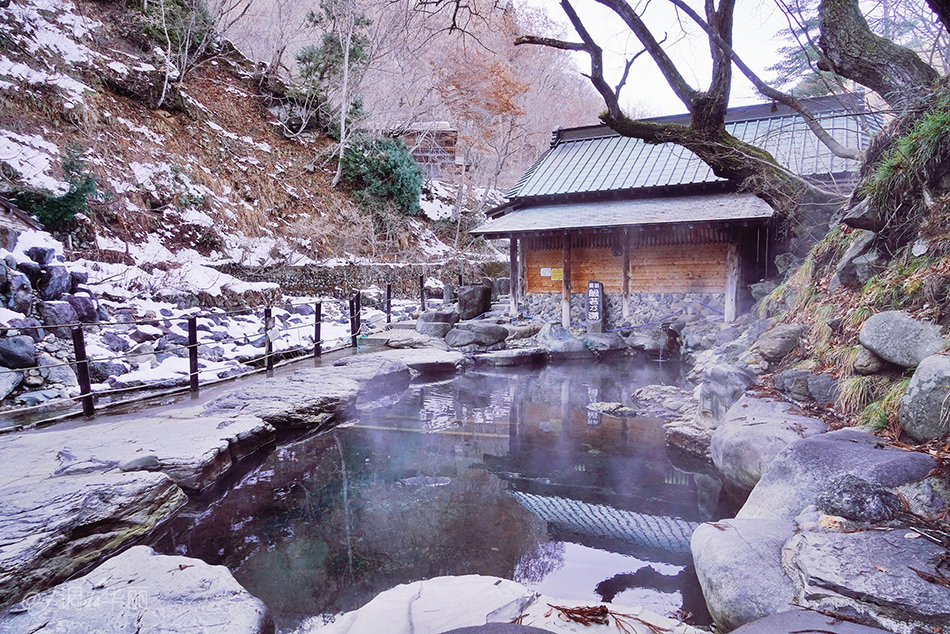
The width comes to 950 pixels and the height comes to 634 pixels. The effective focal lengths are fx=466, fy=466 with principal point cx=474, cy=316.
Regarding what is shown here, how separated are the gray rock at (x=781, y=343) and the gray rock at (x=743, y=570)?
3278mm

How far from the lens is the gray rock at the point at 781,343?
207 inches

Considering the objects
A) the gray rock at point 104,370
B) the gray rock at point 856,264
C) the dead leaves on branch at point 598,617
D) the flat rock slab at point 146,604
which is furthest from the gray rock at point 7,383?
the gray rock at point 856,264

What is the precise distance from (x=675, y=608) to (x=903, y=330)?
254cm

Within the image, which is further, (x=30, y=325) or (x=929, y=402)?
(x=30, y=325)

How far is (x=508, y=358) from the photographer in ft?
→ 31.5

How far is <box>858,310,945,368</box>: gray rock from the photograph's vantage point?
3.08 metres

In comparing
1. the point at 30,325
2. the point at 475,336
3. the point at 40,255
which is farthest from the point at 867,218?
the point at 40,255

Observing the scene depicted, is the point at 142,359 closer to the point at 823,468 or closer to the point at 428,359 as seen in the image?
the point at 428,359

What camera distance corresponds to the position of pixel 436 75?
1881 centimetres

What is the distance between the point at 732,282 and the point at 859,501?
8.90m

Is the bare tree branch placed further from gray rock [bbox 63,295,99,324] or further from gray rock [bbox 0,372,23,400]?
gray rock [bbox 63,295,99,324]

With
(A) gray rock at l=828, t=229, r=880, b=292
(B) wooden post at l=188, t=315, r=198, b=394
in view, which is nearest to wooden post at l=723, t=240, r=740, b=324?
(A) gray rock at l=828, t=229, r=880, b=292

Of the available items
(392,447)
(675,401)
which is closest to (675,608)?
(392,447)

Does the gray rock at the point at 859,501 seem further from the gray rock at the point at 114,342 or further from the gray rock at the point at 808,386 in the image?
the gray rock at the point at 114,342
